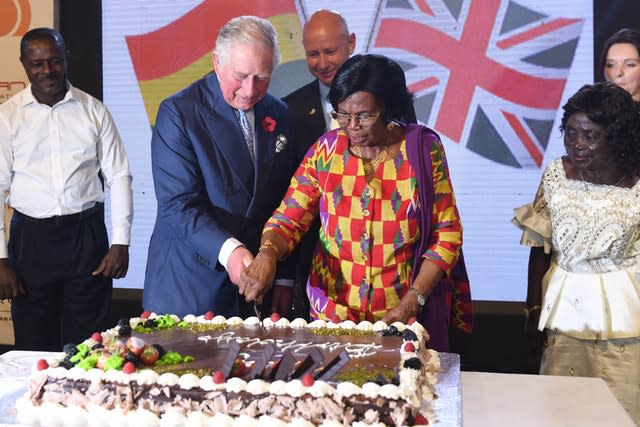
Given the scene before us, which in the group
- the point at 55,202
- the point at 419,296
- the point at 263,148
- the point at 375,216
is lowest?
the point at 55,202

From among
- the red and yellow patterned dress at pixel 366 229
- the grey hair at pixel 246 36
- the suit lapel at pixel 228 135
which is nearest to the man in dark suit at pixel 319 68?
the suit lapel at pixel 228 135

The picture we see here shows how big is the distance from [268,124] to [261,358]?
42.5 inches

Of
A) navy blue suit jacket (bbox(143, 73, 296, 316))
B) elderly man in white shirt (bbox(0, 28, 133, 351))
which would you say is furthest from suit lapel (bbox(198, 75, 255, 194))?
elderly man in white shirt (bbox(0, 28, 133, 351))

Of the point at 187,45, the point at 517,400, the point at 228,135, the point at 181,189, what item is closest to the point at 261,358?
the point at 517,400

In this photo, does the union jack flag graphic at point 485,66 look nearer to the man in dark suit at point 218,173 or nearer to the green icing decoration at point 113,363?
the man in dark suit at point 218,173

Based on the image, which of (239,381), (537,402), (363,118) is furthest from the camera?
(363,118)

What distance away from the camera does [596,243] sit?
2.61 meters

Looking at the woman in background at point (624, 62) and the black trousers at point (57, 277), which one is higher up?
the woman in background at point (624, 62)

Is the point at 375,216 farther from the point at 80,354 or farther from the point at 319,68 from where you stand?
the point at 319,68

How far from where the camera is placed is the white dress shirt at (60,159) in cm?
372

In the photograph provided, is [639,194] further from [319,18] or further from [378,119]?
[319,18]

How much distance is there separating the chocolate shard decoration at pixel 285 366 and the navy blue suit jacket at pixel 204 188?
0.66 meters

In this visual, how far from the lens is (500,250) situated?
448cm

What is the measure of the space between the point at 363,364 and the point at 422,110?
105 inches
